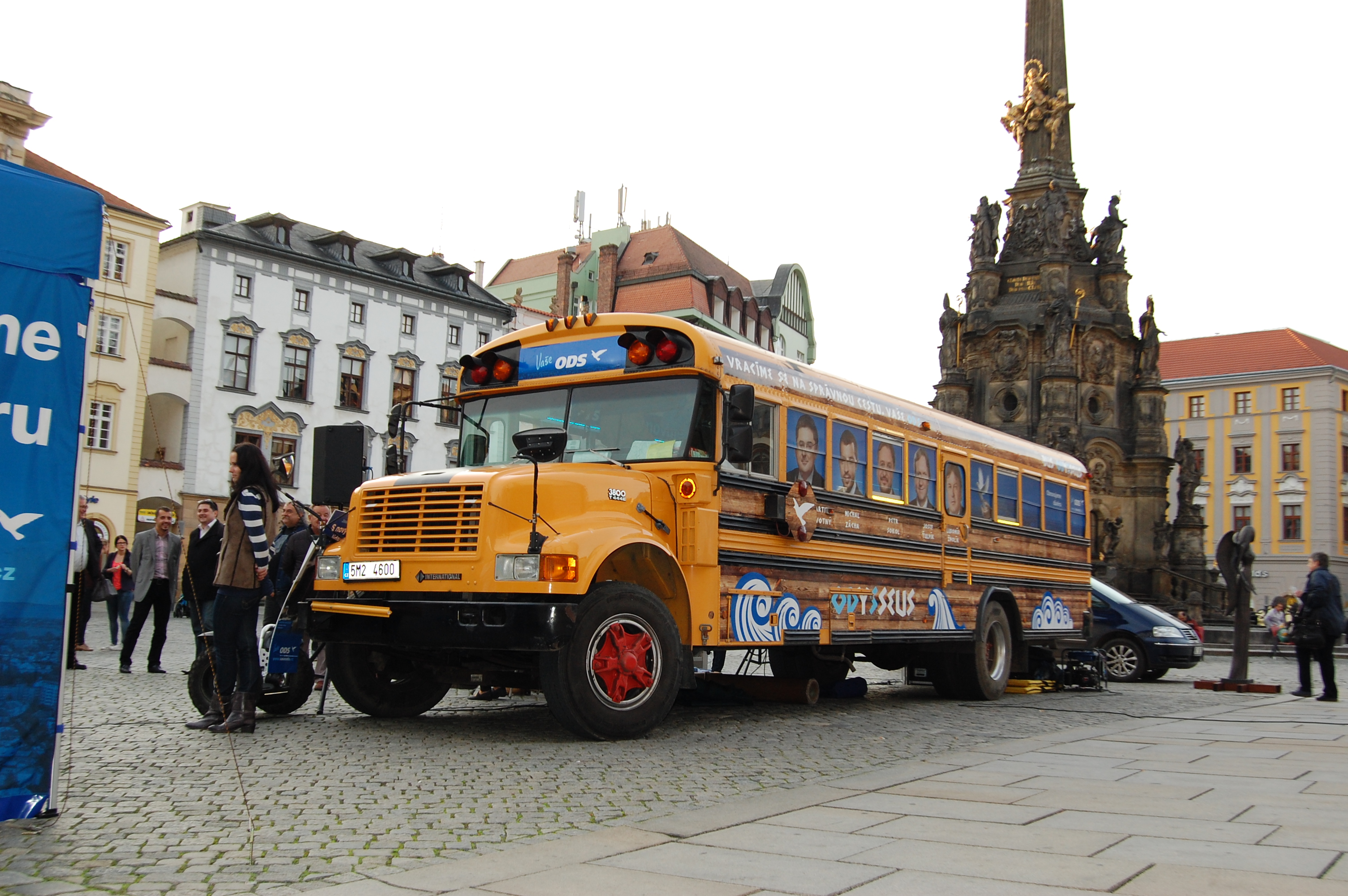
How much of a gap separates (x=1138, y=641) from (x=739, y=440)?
466 inches

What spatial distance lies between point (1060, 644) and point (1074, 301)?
21.5m

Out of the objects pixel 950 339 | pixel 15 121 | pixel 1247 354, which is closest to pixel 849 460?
pixel 950 339

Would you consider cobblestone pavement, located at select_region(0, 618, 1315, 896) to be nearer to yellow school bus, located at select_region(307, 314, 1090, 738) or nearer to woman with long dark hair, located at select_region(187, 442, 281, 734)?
woman with long dark hair, located at select_region(187, 442, 281, 734)

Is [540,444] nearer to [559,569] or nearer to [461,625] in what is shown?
[559,569]

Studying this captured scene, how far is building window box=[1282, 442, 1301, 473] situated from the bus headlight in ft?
237

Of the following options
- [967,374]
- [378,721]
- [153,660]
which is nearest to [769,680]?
[378,721]

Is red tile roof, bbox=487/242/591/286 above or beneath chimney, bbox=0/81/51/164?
above

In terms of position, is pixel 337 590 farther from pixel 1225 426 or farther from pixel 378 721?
pixel 1225 426

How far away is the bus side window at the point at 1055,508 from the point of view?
1585cm

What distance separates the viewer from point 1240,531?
668 inches

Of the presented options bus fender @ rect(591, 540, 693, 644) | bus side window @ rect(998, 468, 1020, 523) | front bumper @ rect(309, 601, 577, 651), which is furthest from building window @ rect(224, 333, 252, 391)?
bus fender @ rect(591, 540, 693, 644)

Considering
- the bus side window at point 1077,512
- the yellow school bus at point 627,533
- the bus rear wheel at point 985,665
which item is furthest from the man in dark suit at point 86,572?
the bus side window at point 1077,512

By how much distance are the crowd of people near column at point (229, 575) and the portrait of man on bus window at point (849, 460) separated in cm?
460

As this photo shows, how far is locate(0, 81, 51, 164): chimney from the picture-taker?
3250cm
